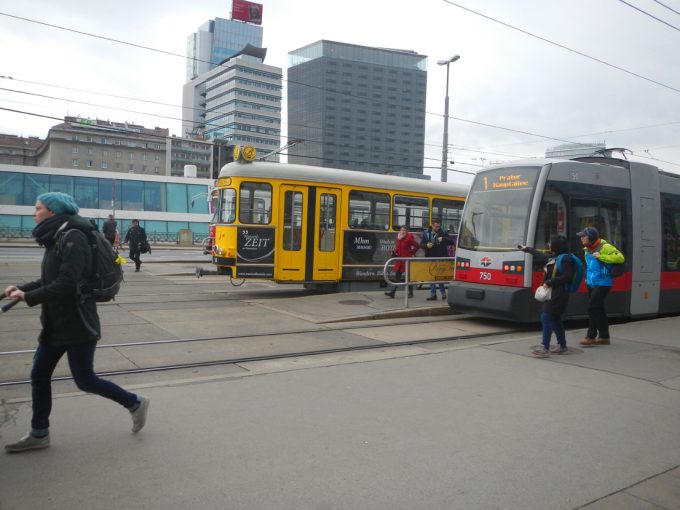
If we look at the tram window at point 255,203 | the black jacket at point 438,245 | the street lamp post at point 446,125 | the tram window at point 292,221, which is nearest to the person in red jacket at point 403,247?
the black jacket at point 438,245

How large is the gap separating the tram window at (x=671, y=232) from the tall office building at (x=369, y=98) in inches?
642

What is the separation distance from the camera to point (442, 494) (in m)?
3.45

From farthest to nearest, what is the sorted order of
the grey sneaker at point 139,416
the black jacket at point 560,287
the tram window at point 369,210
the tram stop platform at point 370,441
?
the tram window at point 369,210 < the black jacket at point 560,287 < the grey sneaker at point 139,416 < the tram stop platform at point 370,441

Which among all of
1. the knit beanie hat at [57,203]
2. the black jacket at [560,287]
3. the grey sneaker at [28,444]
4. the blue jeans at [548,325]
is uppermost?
the knit beanie hat at [57,203]

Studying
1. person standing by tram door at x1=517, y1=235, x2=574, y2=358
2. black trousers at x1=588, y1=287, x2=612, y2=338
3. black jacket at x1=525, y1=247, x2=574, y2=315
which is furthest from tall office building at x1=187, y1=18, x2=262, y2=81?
black jacket at x1=525, y1=247, x2=574, y2=315

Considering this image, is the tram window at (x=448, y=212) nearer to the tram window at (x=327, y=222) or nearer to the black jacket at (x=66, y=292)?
the tram window at (x=327, y=222)

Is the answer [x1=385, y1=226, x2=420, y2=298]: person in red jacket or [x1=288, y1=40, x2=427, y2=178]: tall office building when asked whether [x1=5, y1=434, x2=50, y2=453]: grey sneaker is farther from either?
[x1=288, y1=40, x2=427, y2=178]: tall office building

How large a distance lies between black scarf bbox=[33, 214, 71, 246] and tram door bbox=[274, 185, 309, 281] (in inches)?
351

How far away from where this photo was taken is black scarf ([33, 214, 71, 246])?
3.78 metres

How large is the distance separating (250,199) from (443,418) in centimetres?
871

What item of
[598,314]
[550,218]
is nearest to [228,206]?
[550,218]

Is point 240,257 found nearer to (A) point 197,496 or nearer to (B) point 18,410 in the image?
(B) point 18,410

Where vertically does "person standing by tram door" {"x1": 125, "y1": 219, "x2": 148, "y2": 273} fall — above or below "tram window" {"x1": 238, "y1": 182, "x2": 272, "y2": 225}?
below

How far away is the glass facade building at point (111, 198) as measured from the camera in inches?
1558
